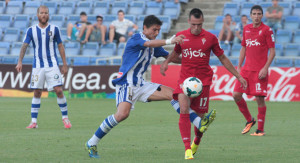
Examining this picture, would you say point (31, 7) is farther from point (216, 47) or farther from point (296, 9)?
point (216, 47)

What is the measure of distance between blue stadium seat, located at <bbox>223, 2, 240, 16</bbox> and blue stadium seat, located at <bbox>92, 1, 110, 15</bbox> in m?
5.12

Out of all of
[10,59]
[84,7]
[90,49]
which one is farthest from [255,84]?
[84,7]

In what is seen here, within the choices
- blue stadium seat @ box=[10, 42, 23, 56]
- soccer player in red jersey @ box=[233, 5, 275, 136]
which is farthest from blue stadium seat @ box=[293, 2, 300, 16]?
soccer player in red jersey @ box=[233, 5, 275, 136]

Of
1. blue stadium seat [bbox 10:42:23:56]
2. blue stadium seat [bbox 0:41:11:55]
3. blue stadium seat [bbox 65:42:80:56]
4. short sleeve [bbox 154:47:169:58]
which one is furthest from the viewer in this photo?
blue stadium seat [bbox 0:41:11:55]

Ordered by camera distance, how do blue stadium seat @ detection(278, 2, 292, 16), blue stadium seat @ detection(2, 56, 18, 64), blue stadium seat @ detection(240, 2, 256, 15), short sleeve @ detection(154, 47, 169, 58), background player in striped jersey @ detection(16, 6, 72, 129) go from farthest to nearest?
blue stadium seat @ detection(2, 56, 18, 64) < blue stadium seat @ detection(240, 2, 256, 15) < blue stadium seat @ detection(278, 2, 292, 16) < background player in striped jersey @ detection(16, 6, 72, 129) < short sleeve @ detection(154, 47, 169, 58)

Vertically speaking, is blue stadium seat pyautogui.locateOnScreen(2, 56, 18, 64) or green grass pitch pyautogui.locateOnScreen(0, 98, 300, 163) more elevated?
green grass pitch pyautogui.locateOnScreen(0, 98, 300, 163)

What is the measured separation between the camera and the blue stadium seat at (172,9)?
2447cm

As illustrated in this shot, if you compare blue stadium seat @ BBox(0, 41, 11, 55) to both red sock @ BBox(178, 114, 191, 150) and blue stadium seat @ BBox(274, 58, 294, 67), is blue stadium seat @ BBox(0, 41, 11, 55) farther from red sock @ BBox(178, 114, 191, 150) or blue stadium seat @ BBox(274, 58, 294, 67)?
red sock @ BBox(178, 114, 191, 150)

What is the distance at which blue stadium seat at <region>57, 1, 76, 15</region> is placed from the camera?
26.4 m

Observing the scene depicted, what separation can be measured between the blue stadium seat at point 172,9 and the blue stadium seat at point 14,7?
6.81 meters

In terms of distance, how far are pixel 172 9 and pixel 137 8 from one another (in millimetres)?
1506

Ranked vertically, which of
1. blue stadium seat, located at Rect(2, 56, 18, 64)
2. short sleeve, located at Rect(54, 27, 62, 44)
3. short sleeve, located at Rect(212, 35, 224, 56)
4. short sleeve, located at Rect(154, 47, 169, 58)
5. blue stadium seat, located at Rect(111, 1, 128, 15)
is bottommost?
blue stadium seat, located at Rect(2, 56, 18, 64)

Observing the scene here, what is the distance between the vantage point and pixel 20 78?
21.2m

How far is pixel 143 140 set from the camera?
919 cm
